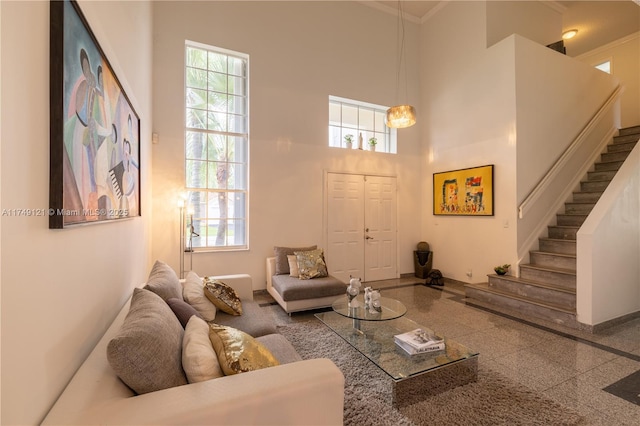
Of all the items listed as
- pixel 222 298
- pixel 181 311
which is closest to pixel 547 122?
pixel 222 298

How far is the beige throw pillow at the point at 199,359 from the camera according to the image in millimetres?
1295

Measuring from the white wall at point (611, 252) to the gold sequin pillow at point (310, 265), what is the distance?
318 centimetres

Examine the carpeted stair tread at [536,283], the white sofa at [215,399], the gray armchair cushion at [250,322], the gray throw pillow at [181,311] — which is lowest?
the carpeted stair tread at [536,283]

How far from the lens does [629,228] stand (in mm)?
3693

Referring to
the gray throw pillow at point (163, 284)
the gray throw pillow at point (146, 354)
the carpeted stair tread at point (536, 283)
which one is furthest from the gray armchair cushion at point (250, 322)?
the carpeted stair tread at point (536, 283)

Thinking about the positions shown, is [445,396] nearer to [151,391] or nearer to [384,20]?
[151,391]

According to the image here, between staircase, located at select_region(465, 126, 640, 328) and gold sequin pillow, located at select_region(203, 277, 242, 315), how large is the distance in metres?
3.63

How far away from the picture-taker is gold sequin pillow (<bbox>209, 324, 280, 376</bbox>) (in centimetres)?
137

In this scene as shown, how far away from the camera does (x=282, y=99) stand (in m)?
5.03

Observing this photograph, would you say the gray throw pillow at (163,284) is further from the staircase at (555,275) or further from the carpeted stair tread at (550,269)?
the carpeted stair tread at (550,269)

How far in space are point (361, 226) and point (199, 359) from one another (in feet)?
15.1

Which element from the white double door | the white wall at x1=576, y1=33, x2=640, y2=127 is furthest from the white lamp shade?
the white wall at x1=576, y1=33, x2=640, y2=127

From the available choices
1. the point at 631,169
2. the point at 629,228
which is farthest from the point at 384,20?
the point at 629,228

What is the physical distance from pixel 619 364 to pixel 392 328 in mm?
2044
